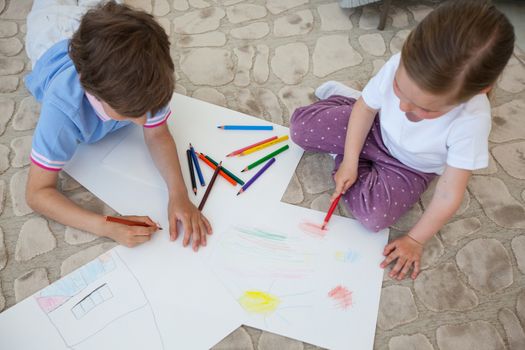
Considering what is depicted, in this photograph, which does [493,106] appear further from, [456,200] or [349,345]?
[349,345]

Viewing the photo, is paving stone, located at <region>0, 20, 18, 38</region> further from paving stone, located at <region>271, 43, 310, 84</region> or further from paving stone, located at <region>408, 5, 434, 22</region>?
paving stone, located at <region>408, 5, 434, 22</region>

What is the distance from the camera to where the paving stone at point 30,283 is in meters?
0.86

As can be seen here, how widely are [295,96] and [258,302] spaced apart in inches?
23.3

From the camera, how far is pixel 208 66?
131cm

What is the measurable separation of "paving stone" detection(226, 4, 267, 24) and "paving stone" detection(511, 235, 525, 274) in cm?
94

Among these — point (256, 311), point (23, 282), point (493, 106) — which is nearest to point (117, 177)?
point (23, 282)

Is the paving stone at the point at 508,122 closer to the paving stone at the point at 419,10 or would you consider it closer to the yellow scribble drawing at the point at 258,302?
the paving stone at the point at 419,10

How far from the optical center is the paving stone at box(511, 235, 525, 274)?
96cm

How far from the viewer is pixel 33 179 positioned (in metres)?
0.92

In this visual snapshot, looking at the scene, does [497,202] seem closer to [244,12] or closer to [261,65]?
[261,65]

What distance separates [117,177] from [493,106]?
964 millimetres

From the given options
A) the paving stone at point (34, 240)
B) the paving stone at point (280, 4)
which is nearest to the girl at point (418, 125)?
the paving stone at point (280, 4)

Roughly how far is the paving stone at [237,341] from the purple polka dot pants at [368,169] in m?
0.32

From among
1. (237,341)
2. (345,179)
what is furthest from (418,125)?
(237,341)
